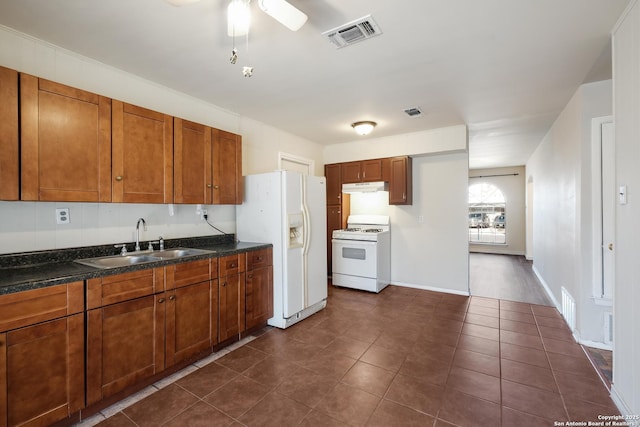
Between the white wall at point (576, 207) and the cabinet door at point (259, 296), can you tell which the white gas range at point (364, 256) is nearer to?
the cabinet door at point (259, 296)

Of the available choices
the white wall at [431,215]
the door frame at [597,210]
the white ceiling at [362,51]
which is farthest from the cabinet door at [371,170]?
the door frame at [597,210]

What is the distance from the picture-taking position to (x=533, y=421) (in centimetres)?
176

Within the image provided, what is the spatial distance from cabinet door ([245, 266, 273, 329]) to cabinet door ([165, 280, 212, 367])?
460 millimetres

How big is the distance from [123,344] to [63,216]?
3.59 ft

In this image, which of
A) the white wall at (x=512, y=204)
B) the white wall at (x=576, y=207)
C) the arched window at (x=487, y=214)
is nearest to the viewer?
the white wall at (x=576, y=207)

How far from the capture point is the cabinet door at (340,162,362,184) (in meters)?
4.96

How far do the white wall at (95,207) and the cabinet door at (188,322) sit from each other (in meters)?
0.77

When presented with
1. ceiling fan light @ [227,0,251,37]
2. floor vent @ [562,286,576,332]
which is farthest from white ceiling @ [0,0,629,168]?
floor vent @ [562,286,576,332]

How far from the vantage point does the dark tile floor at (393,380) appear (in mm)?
1815

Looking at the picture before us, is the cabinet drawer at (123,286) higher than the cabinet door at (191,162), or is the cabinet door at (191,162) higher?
the cabinet door at (191,162)

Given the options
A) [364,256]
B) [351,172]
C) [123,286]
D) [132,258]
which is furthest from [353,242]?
[123,286]

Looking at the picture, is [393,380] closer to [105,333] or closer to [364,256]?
[105,333]

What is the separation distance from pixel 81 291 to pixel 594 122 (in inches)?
172

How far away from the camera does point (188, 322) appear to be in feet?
7.67
